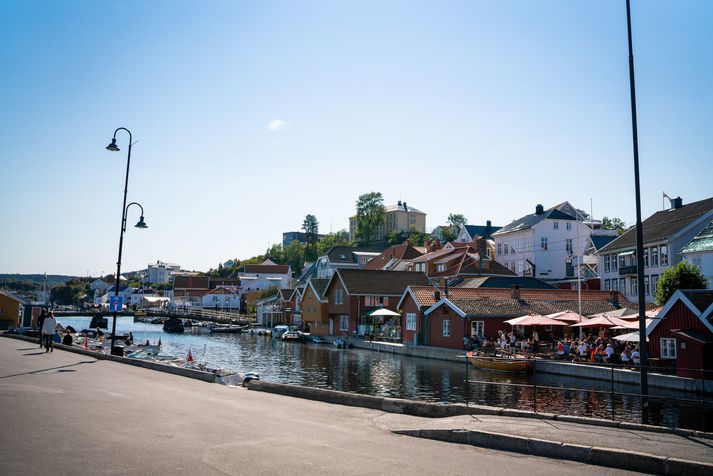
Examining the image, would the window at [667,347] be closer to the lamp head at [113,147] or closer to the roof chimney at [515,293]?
the roof chimney at [515,293]

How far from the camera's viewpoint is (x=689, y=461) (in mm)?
9664

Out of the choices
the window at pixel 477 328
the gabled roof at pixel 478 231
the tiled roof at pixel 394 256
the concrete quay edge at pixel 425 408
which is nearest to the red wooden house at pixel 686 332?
the window at pixel 477 328

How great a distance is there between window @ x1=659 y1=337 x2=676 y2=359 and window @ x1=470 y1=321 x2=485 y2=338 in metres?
17.2

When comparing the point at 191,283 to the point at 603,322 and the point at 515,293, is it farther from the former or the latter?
the point at 603,322

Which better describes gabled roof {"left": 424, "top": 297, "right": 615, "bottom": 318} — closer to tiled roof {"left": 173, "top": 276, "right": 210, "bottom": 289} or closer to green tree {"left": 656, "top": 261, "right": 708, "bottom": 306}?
green tree {"left": 656, "top": 261, "right": 708, "bottom": 306}

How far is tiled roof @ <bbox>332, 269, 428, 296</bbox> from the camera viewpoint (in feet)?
224

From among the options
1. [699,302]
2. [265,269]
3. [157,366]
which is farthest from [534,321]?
[265,269]

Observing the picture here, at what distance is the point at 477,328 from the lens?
49094 millimetres

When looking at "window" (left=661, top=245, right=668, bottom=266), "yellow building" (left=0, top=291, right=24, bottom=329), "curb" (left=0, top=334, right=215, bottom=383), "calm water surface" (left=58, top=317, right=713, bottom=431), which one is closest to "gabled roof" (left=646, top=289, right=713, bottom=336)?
"calm water surface" (left=58, top=317, right=713, bottom=431)

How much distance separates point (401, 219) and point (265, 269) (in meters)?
44.2

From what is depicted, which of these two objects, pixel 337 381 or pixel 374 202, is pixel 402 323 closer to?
pixel 337 381

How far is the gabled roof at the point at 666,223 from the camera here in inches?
2251

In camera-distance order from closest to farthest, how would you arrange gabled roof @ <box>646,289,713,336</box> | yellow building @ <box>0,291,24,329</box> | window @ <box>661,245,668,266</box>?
gabled roof @ <box>646,289,713,336</box> → window @ <box>661,245,668,266</box> → yellow building @ <box>0,291,24,329</box>

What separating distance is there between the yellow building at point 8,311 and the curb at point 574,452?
75.4 metres
